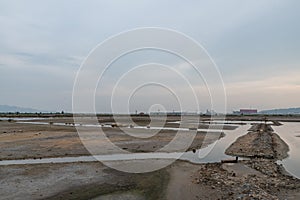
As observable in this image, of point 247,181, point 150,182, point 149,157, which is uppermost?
point 247,181

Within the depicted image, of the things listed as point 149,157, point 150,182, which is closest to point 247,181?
point 150,182

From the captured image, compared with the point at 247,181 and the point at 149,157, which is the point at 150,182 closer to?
the point at 247,181

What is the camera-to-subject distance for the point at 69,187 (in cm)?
1370

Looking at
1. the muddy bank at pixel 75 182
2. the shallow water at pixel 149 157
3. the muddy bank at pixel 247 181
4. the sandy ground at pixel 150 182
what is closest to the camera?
the muddy bank at pixel 247 181

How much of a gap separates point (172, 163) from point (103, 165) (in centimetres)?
515

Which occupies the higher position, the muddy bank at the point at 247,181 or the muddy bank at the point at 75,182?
the muddy bank at the point at 247,181

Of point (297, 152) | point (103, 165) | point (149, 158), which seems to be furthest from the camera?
point (297, 152)

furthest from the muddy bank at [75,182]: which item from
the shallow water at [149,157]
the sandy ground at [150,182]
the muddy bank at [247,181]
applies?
the muddy bank at [247,181]

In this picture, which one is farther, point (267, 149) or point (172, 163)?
point (267, 149)

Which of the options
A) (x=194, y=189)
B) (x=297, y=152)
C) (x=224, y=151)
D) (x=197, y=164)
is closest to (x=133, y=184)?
(x=194, y=189)

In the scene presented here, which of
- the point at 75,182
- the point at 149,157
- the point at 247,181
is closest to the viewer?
the point at 247,181

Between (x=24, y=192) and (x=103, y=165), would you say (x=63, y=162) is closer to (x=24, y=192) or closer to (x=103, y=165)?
(x=103, y=165)

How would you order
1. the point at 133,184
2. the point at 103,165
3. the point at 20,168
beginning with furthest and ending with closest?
the point at 103,165
the point at 20,168
the point at 133,184

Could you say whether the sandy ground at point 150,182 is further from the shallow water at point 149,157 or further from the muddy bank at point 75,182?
the shallow water at point 149,157
